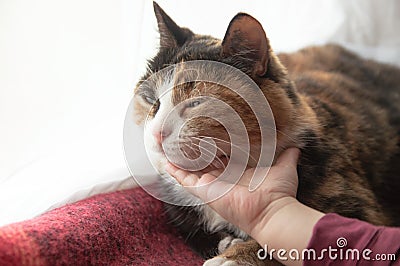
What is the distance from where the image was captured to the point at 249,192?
1013mm

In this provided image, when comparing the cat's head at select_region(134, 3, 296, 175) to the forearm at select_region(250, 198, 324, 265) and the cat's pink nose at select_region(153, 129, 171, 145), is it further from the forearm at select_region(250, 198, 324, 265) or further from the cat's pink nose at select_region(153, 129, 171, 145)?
the forearm at select_region(250, 198, 324, 265)

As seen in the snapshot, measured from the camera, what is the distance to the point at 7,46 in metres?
1.17

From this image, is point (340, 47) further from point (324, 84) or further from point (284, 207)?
point (284, 207)

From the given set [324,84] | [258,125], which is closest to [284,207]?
[258,125]

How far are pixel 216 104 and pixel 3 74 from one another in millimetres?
483

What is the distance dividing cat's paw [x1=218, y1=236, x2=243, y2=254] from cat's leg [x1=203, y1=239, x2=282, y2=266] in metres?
0.04

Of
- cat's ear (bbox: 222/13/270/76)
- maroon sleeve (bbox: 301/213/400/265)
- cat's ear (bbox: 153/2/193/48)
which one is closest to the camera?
maroon sleeve (bbox: 301/213/400/265)

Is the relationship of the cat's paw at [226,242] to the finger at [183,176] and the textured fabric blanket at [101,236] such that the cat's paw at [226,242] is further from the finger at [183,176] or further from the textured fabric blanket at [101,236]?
the finger at [183,176]

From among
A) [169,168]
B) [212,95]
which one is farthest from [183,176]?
[212,95]

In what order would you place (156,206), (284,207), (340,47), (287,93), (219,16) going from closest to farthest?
(284,207), (287,93), (156,206), (219,16), (340,47)

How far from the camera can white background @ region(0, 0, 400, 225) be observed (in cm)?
116

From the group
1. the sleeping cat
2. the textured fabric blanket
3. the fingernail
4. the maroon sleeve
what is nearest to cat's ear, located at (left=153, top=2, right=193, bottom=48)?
the sleeping cat

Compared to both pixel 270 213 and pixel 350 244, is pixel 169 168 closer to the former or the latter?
pixel 270 213

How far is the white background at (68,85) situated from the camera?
1159mm
